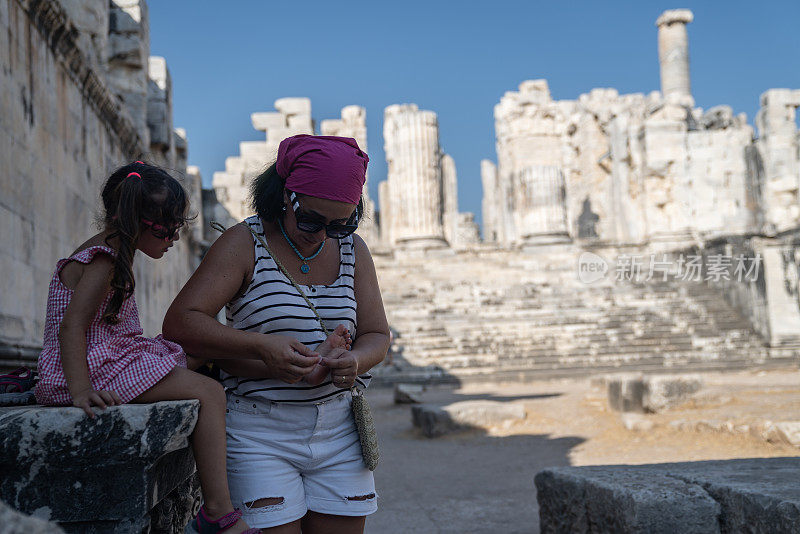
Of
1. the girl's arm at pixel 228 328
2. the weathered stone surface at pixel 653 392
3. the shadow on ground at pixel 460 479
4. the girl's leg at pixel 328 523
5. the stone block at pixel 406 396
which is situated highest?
the girl's arm at pixel 228 328

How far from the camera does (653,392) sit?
916 centimetres

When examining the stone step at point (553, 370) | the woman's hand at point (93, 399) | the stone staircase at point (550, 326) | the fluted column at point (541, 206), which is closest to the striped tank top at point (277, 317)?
the woman's hand at point (93, 399)

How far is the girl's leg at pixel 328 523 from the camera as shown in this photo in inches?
82.3

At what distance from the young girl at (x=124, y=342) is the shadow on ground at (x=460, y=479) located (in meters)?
3.21

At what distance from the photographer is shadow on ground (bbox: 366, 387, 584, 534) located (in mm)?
5133

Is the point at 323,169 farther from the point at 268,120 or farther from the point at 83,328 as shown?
the point at 268,120

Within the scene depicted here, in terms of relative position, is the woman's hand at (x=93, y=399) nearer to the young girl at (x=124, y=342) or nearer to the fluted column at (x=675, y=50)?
the young girl at (x=124, y=342)

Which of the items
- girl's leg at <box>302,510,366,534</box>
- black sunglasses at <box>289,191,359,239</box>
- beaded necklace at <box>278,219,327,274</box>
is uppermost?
black sunglasses at <box>289,191,359,239</box>

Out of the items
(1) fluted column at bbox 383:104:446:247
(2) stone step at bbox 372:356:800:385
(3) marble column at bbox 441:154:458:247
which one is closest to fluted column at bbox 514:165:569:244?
(1) fluted column at bbox 383:104:446:247

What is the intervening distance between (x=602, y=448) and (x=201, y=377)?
6252mm

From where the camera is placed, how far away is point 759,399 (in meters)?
9.25

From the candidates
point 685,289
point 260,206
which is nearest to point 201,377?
point 260,206

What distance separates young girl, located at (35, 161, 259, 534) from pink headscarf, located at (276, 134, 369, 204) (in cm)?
32

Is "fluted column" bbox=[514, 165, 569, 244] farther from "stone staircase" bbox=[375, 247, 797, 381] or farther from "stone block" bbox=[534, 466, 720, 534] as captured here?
"stone block" bbox=[534, 466, 720, 534]
